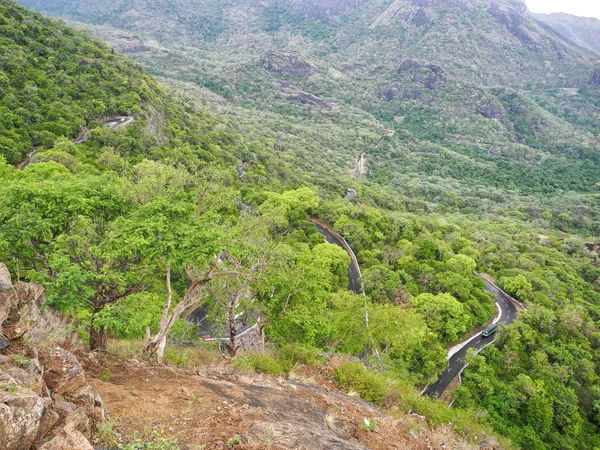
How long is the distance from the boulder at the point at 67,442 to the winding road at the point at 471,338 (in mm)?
33040

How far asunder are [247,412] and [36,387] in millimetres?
5030

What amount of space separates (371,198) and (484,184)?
251ft

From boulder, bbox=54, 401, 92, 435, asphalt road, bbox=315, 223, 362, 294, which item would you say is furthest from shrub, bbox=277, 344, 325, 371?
asphalt road, bbox=315, 223, 362, 294

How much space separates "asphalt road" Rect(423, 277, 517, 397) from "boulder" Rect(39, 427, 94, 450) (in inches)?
1043

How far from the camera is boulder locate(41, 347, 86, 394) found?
8297 mm

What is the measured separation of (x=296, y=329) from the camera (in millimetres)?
19938

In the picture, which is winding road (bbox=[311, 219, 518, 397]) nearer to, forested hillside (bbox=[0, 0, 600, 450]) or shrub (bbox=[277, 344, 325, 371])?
forested hillside (bbox=[0, 0, 600, 450])

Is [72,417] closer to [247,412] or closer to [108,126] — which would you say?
[247,412]

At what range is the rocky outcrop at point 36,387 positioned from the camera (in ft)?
19.7

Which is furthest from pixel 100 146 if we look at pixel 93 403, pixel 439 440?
pixel 439 440

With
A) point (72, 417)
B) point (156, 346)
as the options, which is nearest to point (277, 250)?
point (156, 346)

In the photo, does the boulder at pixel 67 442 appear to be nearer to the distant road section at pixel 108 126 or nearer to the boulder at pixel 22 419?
the boulder at pixel 22 419

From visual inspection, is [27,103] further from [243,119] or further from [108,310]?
[243,119]

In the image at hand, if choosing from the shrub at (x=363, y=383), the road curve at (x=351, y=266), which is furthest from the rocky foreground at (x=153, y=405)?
the road curve at (x=351, y=266)
